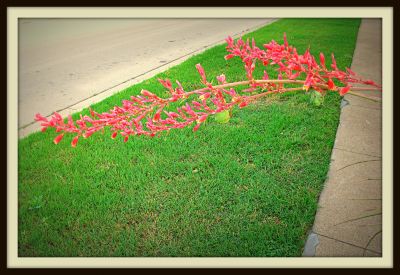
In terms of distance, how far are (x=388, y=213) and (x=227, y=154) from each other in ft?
5.81

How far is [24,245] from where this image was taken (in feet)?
9.25

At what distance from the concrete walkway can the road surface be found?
341 cm

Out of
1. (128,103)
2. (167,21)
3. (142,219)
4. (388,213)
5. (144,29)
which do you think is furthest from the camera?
(167,21)

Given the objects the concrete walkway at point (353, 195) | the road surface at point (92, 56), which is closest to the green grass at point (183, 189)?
the concrete walkway at point (353, 195)

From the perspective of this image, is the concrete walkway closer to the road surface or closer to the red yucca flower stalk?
the red yucca flower stalk

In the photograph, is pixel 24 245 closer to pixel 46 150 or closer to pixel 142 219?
pixel 142 219

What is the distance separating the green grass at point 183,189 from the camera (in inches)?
111

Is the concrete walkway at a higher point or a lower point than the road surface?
lower

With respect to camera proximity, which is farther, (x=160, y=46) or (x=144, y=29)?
(x=144, y=29)

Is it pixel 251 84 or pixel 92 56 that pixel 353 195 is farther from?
pixel 92 56

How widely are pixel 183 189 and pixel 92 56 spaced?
5463 millimetres

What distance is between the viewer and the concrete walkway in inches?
105

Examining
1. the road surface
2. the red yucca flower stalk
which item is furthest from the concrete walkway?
the road surface

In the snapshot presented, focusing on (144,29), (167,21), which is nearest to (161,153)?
(144,29)
